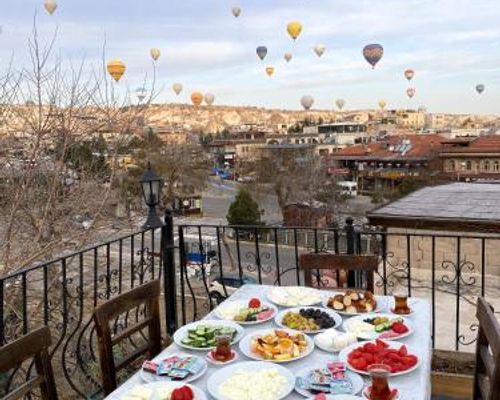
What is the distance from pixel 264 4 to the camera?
1938cm

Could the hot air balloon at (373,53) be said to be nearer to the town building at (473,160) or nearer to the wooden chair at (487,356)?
the town building at (473,160)

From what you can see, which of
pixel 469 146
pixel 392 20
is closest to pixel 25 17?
pixel 392 20

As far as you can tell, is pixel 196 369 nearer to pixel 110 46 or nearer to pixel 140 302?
pixel 140 302

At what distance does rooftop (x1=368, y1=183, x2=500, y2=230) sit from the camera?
376 inches

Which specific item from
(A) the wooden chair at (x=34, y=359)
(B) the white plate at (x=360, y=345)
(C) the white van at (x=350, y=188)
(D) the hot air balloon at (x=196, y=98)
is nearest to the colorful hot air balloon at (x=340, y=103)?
(C) the white van at (x=350, y=188)

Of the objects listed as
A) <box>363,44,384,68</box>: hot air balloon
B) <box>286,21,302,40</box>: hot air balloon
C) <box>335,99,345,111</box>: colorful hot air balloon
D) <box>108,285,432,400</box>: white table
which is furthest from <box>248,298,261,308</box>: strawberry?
<box>335,99,345,111</box>: colorful hot air balloon

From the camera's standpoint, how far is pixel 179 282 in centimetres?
793

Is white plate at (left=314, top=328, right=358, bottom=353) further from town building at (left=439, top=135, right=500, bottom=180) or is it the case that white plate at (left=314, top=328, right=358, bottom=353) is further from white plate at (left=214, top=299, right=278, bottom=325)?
town building at (left=439, top=135, right=500, bottom=180)

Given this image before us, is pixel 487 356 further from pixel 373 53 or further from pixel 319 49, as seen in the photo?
pixel 319 49

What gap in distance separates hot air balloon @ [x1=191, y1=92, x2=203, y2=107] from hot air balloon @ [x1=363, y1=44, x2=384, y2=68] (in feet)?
43.9

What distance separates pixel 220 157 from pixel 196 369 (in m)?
63.6

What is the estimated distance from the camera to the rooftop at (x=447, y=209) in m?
9.56

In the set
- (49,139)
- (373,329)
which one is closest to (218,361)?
(373,329)

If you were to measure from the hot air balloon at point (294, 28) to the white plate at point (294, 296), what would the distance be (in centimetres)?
2891
